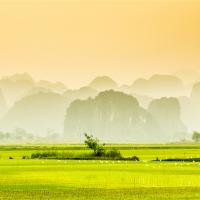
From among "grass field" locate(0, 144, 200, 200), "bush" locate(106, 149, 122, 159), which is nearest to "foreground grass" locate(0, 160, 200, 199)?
"grass field" locate(0, 144, 200, 200)

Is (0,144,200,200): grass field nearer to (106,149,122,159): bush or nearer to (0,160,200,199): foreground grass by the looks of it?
(0,160,200,199): foreground grass

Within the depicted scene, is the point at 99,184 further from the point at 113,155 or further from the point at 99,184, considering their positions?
the point at 113,155

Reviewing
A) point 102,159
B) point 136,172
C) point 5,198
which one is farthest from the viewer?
point 102,159

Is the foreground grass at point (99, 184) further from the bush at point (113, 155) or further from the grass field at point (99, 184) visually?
the bush at point (113, 155)

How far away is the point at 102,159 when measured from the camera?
7138cm

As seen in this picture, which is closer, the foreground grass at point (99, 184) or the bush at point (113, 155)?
the foreground grass at point (99, 184)

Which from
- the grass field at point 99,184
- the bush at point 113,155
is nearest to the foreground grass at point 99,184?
the grass field at point 99,184

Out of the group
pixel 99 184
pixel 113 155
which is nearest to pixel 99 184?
pixel 99 184

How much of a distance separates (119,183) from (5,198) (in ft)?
32.5

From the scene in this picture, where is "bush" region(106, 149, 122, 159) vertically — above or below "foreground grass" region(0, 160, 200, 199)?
above

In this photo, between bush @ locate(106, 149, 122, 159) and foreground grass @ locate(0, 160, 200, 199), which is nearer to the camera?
foreground grass @ locate(0, 160, 200, 199)

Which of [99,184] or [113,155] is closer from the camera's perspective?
[99,184]

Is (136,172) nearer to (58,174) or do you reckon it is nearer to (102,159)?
(58,174)

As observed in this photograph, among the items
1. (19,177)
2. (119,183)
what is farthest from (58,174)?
(119,183)
